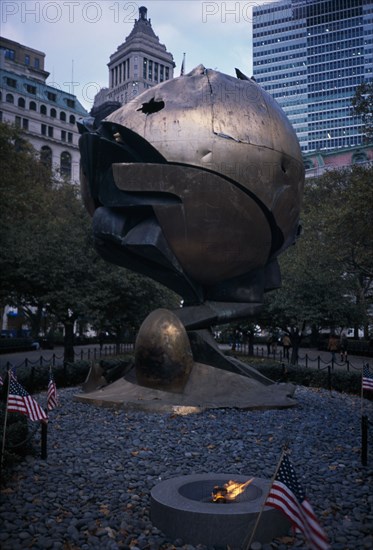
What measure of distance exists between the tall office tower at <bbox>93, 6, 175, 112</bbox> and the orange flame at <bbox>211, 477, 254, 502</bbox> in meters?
128

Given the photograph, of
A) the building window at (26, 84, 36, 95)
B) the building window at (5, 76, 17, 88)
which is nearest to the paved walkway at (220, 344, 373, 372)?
the building window at (26, 84, 36, 95)

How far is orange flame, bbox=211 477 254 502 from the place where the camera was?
5562mm

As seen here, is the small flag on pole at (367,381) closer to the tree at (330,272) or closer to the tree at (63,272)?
the tree at (330,272)

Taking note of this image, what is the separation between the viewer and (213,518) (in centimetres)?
502

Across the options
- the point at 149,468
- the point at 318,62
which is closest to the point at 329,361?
the point at 149,468

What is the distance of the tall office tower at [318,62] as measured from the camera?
12475cm

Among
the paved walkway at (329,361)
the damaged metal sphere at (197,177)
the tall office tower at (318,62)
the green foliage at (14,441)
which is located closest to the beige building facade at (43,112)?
the paved walkway at (329,361)

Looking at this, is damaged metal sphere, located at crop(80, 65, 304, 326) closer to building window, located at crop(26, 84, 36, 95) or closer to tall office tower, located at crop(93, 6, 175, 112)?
building window, located at crop(26, 84, 36, 95)

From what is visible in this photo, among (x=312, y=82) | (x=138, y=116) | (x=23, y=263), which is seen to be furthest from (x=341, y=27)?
(x=138, y=116)

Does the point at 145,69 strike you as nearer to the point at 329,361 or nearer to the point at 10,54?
the point at 10,54

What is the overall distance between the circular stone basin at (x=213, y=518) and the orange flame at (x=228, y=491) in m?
0.06

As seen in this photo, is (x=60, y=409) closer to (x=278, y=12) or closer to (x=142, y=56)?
(x=142, y=56)

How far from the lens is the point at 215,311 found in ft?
42.2

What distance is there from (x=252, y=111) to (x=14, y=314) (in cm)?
5572
